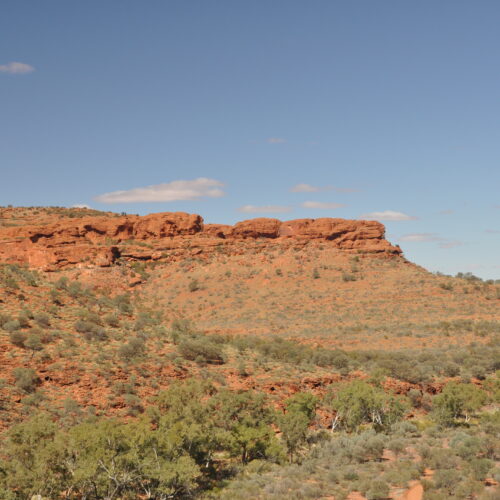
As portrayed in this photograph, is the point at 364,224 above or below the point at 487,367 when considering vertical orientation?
above

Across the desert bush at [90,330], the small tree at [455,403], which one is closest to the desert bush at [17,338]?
the desert bush at [90,330]

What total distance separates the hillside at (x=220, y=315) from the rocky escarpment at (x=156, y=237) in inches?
8.6

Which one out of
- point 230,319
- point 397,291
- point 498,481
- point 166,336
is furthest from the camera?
point 397,291

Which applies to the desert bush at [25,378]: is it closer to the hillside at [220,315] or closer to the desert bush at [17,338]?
the hillside at [220,315]

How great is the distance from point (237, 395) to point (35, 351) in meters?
10.6

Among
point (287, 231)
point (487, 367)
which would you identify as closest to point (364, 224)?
point (287, 231)

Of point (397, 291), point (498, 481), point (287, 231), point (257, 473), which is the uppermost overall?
point (287, 231)

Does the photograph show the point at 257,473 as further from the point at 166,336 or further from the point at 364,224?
the point at 364,224

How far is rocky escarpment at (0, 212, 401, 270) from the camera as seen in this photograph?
71375 millimetres

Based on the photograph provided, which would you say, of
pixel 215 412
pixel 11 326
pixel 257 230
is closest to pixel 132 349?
pixel 11 326

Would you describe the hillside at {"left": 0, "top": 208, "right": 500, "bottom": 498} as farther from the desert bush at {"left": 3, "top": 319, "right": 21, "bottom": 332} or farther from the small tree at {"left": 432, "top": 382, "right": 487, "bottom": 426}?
the small tree at {"left": 432, "top": 382, "right": 487, "bottom": 426}

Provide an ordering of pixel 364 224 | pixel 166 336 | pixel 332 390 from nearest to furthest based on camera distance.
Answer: pixel 332 390 < pixel 166 336 < pixel 364 224

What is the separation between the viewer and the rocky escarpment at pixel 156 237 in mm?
71375

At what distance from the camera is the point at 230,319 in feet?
194
